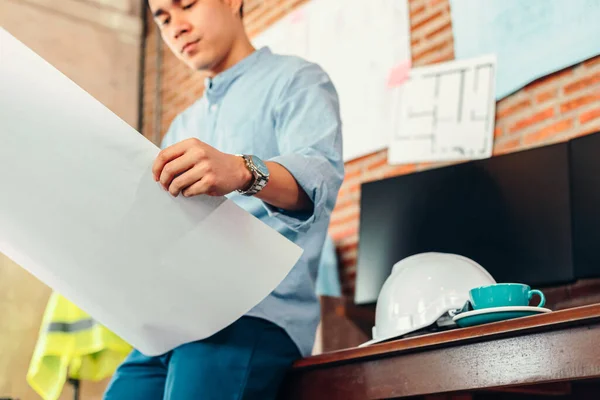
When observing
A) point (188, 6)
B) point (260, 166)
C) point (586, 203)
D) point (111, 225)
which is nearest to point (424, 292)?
point (260, 166)

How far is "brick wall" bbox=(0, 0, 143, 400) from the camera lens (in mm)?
3492

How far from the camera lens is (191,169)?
87cm

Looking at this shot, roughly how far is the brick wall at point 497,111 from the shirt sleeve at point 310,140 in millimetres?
1323

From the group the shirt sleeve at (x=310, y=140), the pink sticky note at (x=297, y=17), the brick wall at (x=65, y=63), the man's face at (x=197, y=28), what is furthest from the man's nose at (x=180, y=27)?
the brick wall at (x=65, y=63)

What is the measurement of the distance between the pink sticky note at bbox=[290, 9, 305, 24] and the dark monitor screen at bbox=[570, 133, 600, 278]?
1.67 metres

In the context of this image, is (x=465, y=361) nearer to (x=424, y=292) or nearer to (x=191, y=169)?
(x=424, y=292)

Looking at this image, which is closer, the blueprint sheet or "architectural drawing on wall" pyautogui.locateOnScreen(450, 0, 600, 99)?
the blueprint sheet

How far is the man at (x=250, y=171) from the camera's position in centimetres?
94

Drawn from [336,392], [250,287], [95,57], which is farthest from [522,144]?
[95,57]

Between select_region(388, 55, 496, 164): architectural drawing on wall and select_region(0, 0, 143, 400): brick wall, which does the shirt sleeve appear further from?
select_region(0, 0, 143, 400): brick wall

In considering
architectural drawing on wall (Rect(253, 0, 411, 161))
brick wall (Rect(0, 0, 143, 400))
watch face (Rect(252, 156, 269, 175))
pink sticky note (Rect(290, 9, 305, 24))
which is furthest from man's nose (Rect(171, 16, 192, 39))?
brick wall (Rect(0, 0, 143, 400))

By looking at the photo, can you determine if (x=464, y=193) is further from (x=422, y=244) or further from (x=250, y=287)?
(x=250, y=287)

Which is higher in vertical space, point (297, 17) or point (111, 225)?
point (297, 17)

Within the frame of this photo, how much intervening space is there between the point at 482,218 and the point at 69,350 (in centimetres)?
142
